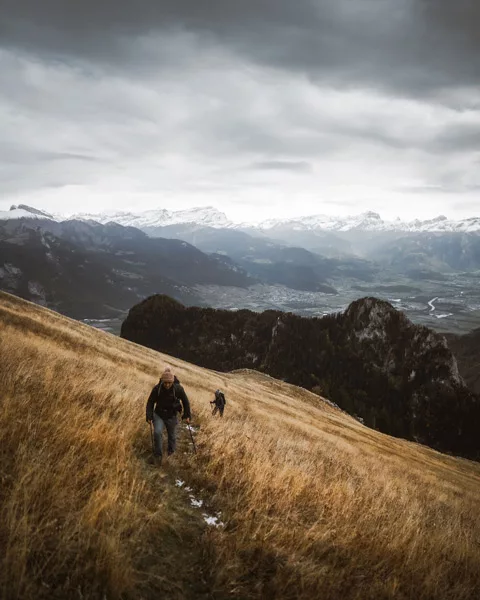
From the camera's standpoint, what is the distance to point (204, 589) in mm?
4504

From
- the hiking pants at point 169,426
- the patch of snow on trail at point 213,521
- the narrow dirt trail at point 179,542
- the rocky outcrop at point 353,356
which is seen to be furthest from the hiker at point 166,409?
the rocky outcrop at point 353,356

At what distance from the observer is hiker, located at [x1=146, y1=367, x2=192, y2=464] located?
841cm

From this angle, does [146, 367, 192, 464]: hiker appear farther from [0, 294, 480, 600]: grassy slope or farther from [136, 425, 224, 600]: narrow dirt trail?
[136, 425, 224, 600]: narrow dirt trail

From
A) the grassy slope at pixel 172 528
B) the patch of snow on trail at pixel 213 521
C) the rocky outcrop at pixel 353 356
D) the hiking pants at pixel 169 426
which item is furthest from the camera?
the rocky outcrop at pixel 353 356

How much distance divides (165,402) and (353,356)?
150 meters

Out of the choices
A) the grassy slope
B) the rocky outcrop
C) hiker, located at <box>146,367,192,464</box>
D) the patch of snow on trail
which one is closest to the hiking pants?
hiker, located at <box>146,367,192,464</box>

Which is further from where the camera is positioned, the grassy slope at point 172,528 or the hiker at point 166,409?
the hiker at point 166,409

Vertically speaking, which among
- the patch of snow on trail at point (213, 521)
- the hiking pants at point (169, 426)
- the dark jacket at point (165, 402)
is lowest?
the patch of snow on trail at point (213, 521)

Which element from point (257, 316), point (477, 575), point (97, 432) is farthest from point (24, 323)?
point (257, 316)

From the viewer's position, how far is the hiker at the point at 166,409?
8.41 metres

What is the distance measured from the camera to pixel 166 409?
869cm

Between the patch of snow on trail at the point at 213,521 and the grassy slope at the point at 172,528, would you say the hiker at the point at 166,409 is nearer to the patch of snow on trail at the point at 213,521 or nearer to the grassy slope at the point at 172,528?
the grassy slope at the point at 172,528

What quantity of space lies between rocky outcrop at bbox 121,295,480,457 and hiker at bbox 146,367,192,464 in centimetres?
12036

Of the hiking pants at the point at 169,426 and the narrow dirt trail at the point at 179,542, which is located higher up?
the hiking pants at the point at 169,426
